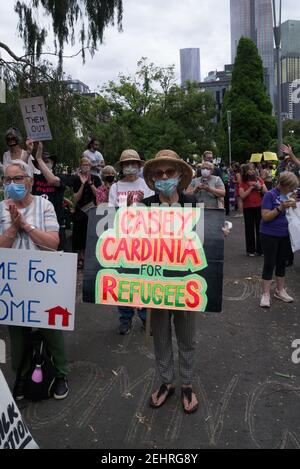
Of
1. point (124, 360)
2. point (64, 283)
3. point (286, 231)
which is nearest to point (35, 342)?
point (64, 283)

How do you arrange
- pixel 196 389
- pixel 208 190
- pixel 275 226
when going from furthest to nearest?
pixel 208 190 → pixel 275 226 → pixel 196 389

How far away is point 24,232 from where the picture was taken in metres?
3.10

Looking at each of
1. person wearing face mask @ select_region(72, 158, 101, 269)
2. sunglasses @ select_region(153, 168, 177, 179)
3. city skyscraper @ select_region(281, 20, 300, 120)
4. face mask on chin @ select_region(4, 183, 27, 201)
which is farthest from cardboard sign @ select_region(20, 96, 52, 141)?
city skyscraper @ select_region(281, 20, 300, 120)

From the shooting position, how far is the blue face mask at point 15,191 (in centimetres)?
302

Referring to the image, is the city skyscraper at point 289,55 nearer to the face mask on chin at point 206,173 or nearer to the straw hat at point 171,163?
the face mask on chin at point 206,173

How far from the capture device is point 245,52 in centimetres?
4047

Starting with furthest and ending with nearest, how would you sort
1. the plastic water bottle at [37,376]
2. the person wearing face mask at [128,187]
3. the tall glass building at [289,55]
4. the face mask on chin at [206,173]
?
the tall glass building at [289,55] → the face mask on chin at [206,173] → the person wearing face mask at [128,187] → the plastic water bottle at [37,376]

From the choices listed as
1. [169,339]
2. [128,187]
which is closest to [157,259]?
[169,339]

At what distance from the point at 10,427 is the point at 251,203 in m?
6.45

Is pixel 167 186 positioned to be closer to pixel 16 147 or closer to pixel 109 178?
pixel 16 147

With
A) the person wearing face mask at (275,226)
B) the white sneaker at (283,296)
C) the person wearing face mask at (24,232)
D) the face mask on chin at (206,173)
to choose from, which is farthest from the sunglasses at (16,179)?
the face mask on chin at (206,173)

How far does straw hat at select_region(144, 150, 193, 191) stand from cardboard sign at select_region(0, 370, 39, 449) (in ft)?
5.74

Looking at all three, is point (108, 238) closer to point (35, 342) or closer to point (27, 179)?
point (27, 179)
